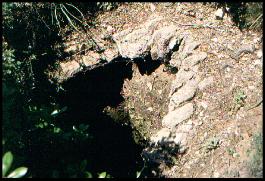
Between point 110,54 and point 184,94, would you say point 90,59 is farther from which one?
point 184,94

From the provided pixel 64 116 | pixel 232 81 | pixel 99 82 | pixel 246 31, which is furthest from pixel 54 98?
pixel 246 31

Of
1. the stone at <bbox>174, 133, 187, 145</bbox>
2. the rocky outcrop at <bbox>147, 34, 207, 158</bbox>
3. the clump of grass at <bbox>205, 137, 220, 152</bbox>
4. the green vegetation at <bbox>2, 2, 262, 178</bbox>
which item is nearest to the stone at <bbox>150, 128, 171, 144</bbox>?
the rocky outcrop at <bbox>147, 34, 207, 158</bbox>

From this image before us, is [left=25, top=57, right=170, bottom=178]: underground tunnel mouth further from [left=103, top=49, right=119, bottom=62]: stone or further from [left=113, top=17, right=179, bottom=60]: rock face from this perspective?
[left=113, top=17, right=179, bottom=60]: rock face

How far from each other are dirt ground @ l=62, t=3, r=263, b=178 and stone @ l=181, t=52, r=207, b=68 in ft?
0.24

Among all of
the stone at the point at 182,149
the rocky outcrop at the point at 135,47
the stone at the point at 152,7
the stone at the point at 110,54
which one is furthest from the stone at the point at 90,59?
the stone at the point at 182,149

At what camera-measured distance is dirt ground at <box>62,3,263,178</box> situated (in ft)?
13.9

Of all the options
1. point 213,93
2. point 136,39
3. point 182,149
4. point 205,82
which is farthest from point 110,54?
→ point 182,149

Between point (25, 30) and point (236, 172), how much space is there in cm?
361

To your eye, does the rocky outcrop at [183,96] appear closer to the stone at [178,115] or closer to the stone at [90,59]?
the stone at [178,115]

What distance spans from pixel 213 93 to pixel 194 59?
0.60m

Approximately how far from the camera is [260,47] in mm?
4699

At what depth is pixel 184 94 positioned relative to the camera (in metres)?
4.96

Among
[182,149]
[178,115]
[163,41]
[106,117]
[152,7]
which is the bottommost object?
[182,149]

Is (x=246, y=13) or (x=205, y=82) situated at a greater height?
(x=246, y=13)
